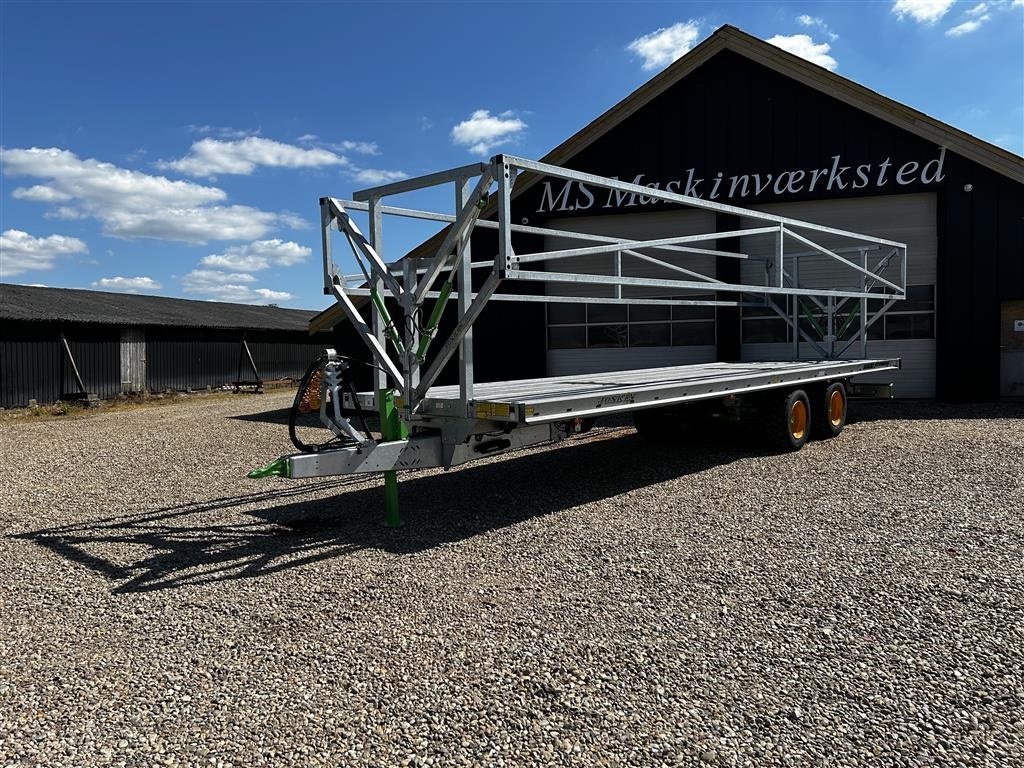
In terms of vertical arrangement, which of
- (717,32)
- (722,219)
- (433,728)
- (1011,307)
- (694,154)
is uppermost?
(717,32)

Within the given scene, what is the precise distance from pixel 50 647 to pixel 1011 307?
15.9m

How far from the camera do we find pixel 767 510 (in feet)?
20.4

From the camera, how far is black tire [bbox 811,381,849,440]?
31.9ft

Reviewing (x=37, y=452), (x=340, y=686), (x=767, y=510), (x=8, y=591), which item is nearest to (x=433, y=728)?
(x=340, y=686)

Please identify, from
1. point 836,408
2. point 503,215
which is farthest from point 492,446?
point 836,408

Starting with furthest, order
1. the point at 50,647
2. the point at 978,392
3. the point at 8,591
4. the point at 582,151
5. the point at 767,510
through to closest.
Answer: the point at 582,151
the point at 978,392
the point at 767,510
the point at 8,591
the point at 50,647

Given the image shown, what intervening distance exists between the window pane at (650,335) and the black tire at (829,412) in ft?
18.6

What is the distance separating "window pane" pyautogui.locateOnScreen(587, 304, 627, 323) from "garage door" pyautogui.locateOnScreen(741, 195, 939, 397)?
3.18m

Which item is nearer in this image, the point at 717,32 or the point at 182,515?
the point at 182,515

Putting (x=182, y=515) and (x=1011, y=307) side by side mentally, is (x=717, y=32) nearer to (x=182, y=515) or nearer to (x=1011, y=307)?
(x=1011, y=307)

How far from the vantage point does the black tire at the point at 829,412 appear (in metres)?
9.71

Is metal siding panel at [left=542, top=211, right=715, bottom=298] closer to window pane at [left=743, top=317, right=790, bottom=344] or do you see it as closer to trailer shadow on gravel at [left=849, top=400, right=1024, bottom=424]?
window pane at [left=743, top=317, right=790, bottom=344]

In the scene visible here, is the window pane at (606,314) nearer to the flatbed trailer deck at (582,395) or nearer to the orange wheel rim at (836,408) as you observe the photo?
the orange wheel rim at (836,408)

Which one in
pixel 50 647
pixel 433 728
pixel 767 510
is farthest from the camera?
pixel 767 510
